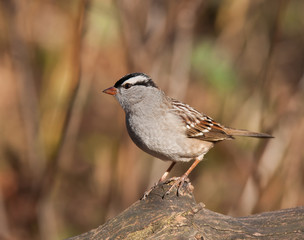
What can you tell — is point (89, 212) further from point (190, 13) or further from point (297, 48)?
point (297, 48)

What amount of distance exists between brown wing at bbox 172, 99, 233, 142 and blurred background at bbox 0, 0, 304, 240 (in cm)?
82

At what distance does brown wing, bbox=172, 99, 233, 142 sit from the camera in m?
4.26

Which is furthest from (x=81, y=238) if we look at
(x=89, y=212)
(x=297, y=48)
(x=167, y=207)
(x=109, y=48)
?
(x=297, y=48)

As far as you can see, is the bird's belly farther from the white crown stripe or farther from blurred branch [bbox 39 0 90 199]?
blurred branch [bbox 39 0 90 199]

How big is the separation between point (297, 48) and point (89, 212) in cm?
352

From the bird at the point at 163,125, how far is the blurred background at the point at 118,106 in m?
0.71

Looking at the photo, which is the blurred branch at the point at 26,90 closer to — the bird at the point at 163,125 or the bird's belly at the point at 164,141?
the bird at the point at 163,125

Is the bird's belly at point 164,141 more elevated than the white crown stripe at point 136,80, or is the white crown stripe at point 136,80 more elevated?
the white crown stripe at point 136,80

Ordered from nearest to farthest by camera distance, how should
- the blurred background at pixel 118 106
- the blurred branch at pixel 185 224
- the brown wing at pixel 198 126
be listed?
the blurred branch at pixel 185 224
the brown wing at pixel 198 126
the blurred background at pixel 118 106

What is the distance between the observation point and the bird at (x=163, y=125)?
12.9ft

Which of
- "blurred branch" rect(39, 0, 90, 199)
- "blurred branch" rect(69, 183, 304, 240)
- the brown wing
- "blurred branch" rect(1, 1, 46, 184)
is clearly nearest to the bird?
the brown wing

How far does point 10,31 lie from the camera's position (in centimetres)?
530

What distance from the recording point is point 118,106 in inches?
235

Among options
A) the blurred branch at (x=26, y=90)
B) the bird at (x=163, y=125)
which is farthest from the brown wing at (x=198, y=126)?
the blurred branch at (x=26, y=90)
